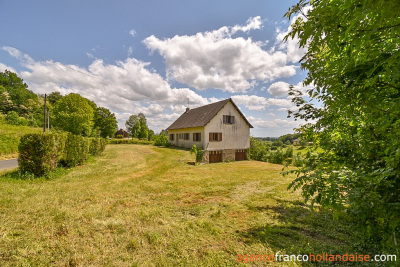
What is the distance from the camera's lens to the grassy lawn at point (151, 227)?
288 centimetres

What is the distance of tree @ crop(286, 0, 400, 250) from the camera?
5.72 feet

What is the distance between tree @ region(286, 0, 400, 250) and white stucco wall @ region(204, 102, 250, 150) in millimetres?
14342

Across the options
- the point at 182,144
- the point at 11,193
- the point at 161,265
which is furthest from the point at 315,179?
the point at 182,144

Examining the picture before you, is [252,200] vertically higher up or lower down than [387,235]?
lower down

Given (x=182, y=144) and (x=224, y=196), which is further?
(x=182, y=144)

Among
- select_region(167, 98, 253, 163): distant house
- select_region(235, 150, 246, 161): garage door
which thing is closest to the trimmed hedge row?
select_region(167, 98, 253, 163): distant house

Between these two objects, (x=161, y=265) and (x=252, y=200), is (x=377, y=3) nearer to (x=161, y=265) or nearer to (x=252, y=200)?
(x=161, y=265)

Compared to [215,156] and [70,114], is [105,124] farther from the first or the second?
[215,156]

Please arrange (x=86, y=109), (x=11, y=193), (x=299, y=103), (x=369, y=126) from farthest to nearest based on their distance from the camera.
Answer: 1. (x=86, y=109)
2. (x=11, y=193)
3. (x=299, y=103)
4. (x=369, y=126)

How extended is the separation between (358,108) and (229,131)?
16.7 metres

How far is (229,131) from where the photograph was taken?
19625 millimetres

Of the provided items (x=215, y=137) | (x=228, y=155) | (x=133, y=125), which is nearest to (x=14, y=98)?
(x=133, y=125)

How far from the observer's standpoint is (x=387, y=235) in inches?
109

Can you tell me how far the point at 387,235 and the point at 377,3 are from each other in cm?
370
